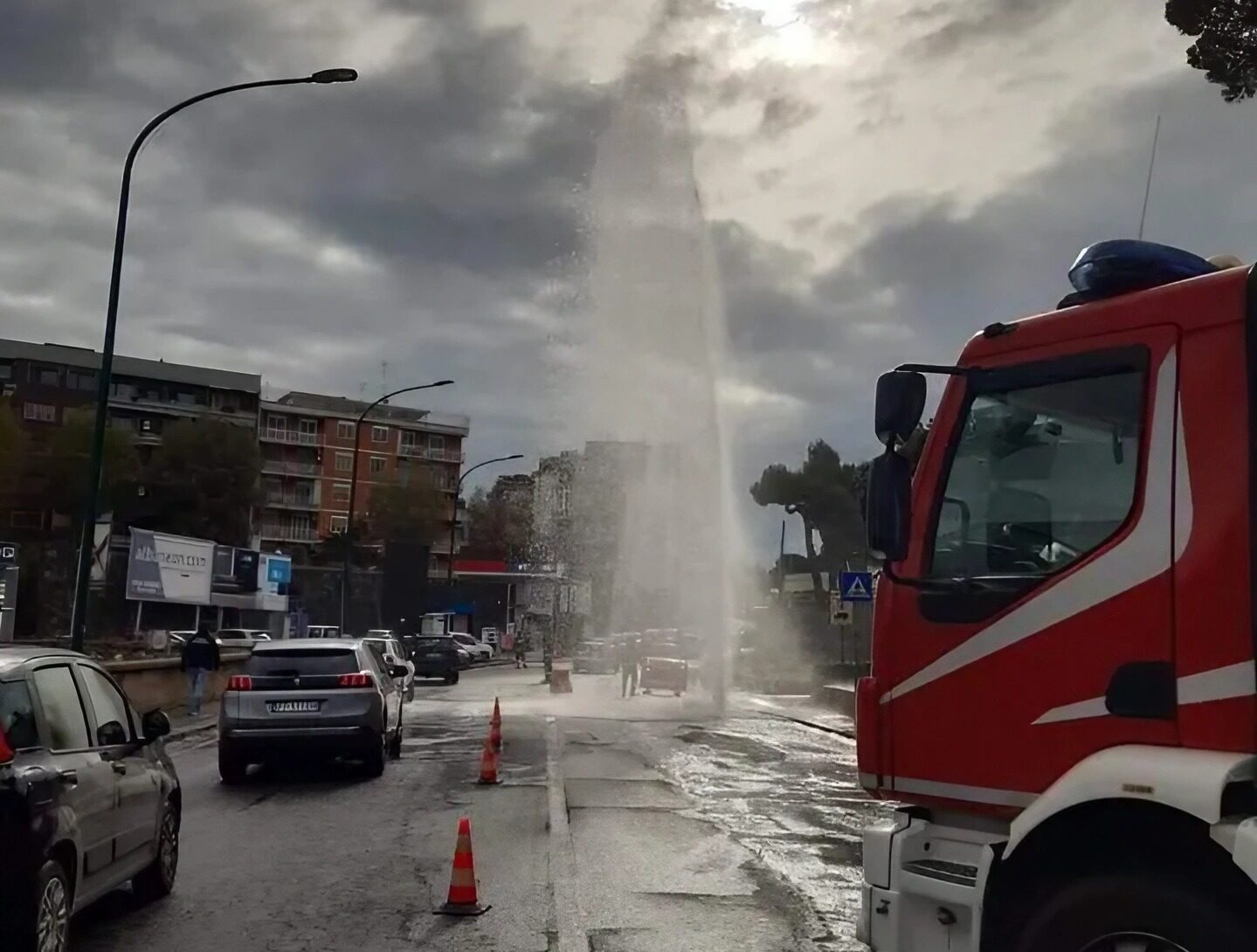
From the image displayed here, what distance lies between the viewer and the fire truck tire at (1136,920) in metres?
3.92

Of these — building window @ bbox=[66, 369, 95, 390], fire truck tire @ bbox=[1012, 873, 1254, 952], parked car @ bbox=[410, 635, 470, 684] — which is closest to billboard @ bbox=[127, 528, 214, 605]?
parked car @ bbox=[410, 635, 470, 684]

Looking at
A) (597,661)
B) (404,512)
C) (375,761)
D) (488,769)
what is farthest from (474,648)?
(488,769)

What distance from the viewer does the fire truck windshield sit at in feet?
15.2

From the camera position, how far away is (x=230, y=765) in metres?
15.5

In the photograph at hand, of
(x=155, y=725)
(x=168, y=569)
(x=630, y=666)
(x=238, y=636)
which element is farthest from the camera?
(x=238, y=636)

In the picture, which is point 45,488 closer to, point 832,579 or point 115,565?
point 115,565

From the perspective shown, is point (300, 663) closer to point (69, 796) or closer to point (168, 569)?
point (69, 796)

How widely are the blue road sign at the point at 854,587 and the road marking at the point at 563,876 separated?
8.72 m

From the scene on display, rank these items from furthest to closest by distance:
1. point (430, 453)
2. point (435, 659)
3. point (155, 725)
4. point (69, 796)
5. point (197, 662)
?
1. point (430, 453)
2. point (435, 659)
3. point (197, 662)
4. point (155, 725)
5. point (69, 796)

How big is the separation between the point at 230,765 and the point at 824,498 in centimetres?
3814

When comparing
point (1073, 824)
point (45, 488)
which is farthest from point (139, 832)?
point (45, 488)

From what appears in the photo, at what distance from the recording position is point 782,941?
7.46m

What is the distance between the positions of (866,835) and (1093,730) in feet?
3.78

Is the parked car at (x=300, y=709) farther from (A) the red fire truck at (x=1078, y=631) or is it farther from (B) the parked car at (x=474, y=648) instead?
(B) the parked car at (x=474, y=648)
